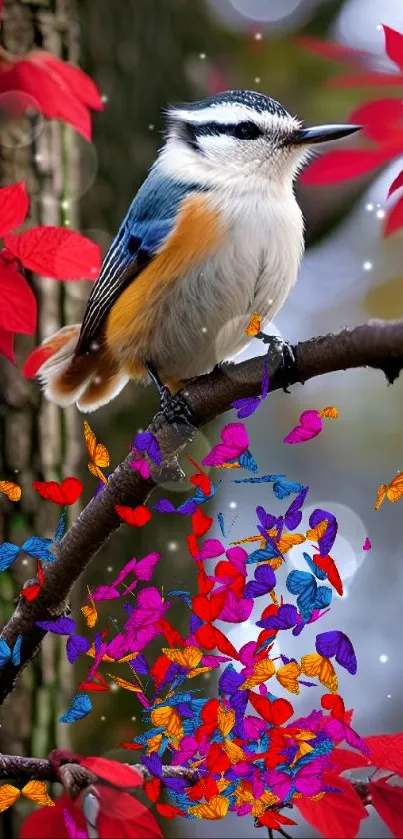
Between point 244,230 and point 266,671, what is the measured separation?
0.81 ft

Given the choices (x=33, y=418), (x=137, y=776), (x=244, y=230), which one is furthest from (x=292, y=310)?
(x=137, y=776)

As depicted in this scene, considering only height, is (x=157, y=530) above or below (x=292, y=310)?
below

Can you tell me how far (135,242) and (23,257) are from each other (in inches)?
3.2

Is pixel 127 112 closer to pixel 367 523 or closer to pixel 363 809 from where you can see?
pixel 367 523

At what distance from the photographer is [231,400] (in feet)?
1.73

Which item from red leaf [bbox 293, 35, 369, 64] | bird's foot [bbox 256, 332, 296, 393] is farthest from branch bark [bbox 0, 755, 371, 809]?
red leaf [bbox 293, 35, 369, 64]

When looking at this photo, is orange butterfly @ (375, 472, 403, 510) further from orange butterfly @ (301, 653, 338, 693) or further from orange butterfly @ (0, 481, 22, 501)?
orange butterfly @ (0, 481, 22, 501)

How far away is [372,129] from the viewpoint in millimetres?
552

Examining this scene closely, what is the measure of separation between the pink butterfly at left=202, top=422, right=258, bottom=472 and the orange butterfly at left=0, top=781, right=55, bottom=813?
20 centimetres

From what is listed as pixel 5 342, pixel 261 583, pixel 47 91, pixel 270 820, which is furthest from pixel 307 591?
pixel 47 91

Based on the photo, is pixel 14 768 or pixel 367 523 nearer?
pixel 14 768

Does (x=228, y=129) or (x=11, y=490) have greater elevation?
(x=228, y=129)

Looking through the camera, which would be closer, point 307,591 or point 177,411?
point 307,591

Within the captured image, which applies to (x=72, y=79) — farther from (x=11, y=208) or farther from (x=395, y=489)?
(x=395, y=489)
